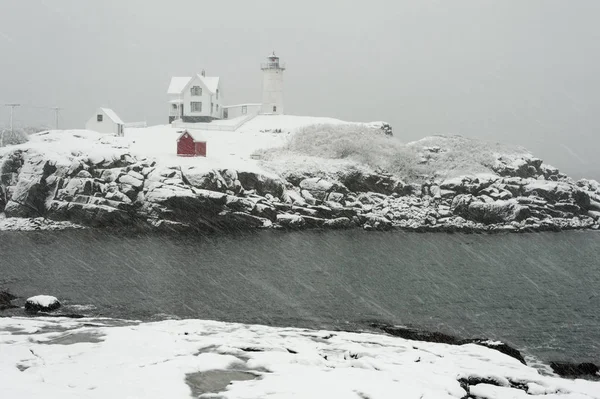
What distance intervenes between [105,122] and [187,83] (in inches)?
733

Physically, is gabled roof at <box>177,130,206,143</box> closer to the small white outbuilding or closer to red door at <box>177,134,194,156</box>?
red door at <box>177,134,194,156</box>

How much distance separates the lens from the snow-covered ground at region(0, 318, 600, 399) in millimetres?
13883

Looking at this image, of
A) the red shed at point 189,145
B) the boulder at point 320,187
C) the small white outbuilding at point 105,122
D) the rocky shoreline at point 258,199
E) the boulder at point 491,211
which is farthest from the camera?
the small white outbuilding at point 105,122

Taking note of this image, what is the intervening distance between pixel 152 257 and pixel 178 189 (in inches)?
743

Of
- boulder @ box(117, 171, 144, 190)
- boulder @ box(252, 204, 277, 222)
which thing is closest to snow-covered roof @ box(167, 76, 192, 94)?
boulder @ box(117, 171, 144, 190)

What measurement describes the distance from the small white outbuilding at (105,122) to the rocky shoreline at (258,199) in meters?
17.6

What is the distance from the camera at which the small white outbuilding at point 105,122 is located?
3199 inches

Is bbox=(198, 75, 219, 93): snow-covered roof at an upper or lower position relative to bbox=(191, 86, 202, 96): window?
upper

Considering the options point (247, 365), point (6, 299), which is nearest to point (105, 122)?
point (6, 299)

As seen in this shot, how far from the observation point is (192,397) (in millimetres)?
13445

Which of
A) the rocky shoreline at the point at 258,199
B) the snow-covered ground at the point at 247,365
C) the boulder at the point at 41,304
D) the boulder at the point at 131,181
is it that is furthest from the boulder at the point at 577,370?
the boulder at the point at 131,181

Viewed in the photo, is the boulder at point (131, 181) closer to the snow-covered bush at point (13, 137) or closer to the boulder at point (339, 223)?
the boulder at point (339, 223)

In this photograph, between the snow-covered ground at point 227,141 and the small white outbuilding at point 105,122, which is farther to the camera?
the small white outbuilding at point 105,122

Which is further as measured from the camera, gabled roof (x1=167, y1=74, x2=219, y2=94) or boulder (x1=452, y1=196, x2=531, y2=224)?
gabled roof (x1=167, y1=74, x2=219, y2=94)
